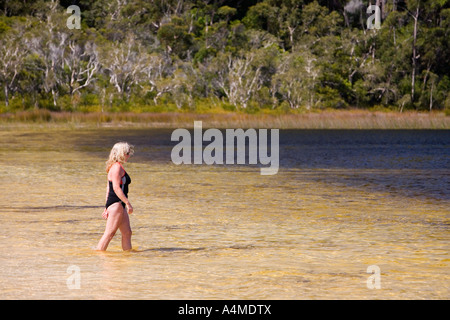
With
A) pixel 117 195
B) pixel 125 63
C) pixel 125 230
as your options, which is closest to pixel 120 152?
pixel 117 195

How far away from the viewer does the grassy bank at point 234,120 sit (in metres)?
54.2

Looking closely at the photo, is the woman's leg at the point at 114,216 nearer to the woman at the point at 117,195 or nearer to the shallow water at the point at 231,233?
the woman at the point at 117,195

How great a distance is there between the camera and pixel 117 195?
9344mm

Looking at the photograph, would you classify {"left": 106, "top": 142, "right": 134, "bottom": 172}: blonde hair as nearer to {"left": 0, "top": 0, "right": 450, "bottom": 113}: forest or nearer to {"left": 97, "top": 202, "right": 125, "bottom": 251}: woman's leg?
{"left": 97, "top": 202, "right": 125, "bottom": 251}: woman's leg

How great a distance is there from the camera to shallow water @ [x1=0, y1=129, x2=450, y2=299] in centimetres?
795

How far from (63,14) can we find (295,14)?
80.8 feet

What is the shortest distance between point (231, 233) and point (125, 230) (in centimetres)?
215

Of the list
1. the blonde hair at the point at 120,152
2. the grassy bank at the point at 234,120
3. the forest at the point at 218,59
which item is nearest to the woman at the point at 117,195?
the blonde hair at the point at 120,152

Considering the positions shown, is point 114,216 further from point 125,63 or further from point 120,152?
point 125,63

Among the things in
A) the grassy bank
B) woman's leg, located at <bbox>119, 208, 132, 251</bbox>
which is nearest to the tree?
the grassy bank

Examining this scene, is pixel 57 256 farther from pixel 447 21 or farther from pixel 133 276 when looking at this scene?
pixel 447 21

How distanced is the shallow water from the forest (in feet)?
140

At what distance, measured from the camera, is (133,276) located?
8336 mm
